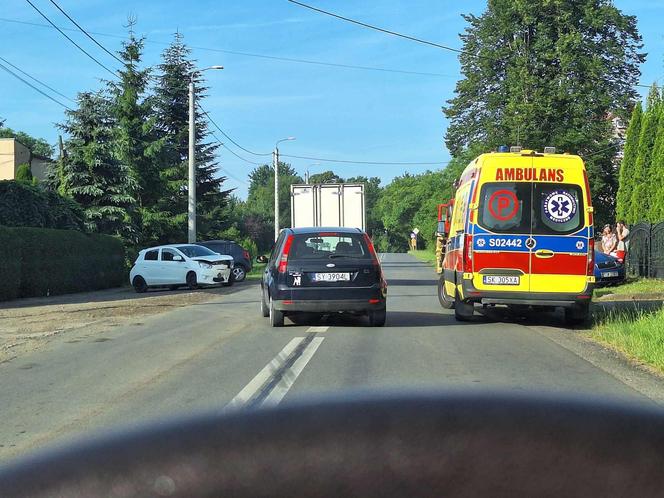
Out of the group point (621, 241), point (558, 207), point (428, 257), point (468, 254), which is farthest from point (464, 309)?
point (428, 257)

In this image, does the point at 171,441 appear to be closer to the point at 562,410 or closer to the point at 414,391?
the point at 414,391

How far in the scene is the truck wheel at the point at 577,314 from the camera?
12.1 meters

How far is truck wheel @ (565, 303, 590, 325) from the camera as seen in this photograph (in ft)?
39.7

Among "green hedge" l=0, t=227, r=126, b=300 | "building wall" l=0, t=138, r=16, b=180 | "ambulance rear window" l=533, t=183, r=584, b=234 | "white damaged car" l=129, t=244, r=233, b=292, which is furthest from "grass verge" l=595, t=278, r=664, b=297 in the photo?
"building wall" l=0, t=138, r=16, b=180

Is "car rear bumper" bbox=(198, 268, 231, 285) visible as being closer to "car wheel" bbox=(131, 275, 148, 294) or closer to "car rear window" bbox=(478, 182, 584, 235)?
"car wheel" bbox=(131, 275, 148, 294)

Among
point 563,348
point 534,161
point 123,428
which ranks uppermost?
point 534,161

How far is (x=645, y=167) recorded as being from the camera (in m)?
26.2

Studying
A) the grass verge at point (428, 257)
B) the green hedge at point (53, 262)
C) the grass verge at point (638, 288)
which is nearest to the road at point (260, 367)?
the grass verge at point (638, 288)

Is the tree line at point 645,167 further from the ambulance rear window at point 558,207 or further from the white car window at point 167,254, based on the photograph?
the white car window at point 167,254

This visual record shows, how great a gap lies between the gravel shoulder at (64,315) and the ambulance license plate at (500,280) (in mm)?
6475

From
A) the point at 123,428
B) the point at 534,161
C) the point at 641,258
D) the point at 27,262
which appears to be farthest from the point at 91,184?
the point at 123,428

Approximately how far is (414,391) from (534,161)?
11144 millimetres

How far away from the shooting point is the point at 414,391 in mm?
1385

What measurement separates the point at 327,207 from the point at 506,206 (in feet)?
41.0
